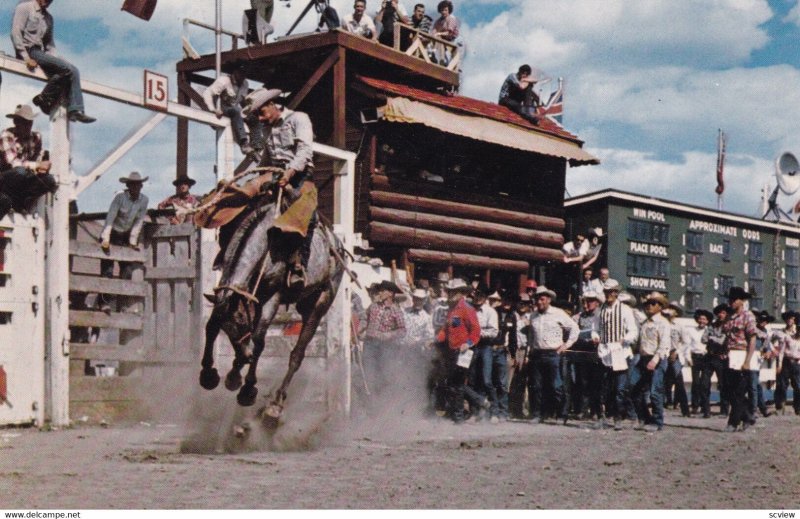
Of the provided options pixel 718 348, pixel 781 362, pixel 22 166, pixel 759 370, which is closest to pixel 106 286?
pixel 22 166

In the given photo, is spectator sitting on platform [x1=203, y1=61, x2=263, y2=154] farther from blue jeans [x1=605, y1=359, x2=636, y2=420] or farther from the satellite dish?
the satellite dish

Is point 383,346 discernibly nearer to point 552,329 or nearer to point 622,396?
point 552,329

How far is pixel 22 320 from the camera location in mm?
12492

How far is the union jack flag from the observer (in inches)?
1199

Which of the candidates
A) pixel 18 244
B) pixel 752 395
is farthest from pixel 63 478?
pixel 752 395

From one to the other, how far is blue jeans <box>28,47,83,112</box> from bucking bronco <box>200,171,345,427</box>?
3388 mm

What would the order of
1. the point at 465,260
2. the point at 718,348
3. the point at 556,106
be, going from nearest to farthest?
the point at 718,348
the point at 465,260
the point at 556,106

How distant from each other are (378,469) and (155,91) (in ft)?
21.9

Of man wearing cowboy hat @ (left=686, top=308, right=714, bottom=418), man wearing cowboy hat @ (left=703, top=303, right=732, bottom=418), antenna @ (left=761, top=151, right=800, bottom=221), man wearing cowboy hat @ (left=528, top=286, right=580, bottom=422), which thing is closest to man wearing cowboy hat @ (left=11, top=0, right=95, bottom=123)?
man wearing cowboy hat @ (left=528, top=286, right=580, bottom=422)

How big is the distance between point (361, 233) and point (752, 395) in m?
8.30

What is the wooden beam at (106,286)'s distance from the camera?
43.4 feet

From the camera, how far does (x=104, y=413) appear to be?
43.5ft

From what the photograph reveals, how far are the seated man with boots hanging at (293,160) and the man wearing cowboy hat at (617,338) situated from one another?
5.69 meters

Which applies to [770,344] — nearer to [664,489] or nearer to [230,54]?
[230,54]
